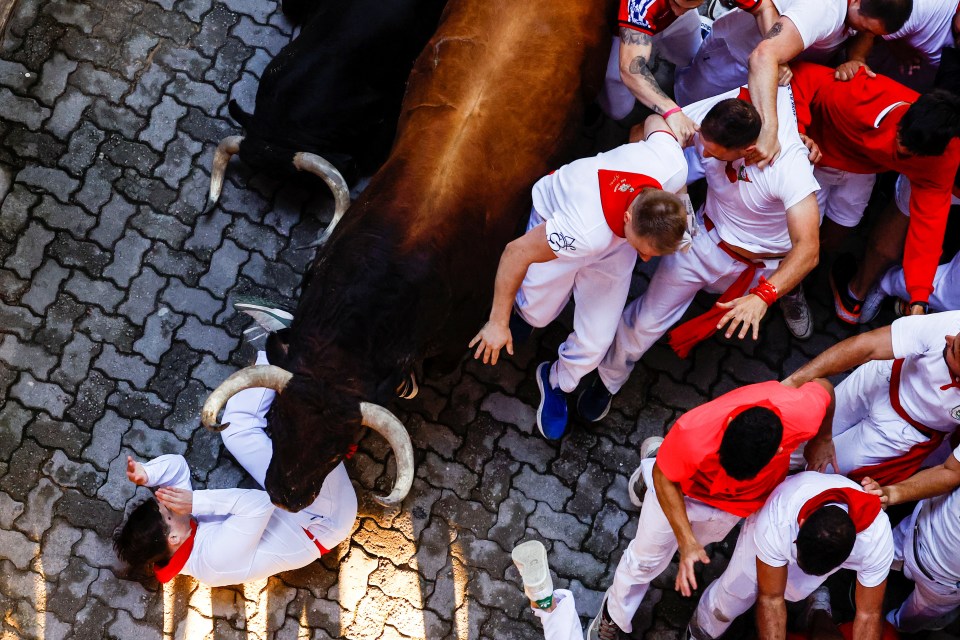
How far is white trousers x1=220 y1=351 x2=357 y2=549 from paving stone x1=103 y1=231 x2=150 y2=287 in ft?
3.60

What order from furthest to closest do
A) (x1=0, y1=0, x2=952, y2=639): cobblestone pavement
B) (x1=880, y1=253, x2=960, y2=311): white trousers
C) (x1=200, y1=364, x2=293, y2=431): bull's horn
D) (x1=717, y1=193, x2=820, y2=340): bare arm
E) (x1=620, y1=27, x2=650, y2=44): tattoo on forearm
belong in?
(x1=880, y1=253, x2=960, y2=311): white trousers < (x1=0, y1=0, x2=952, y2=639): cobblestone pavement < (x1=620, y1=27, x2=650, y2=44): tattoo on forearm < (x1=717, y1=193, x2=820, y2=340): bare arm < (x1=200, y1=364, x2=293, y2=431): bull's horn

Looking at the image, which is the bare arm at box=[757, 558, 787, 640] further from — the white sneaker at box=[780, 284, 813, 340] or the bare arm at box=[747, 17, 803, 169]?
the bare arm at box=[747, 17, 803, 169]

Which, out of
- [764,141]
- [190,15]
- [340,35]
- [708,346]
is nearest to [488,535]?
[708,346]

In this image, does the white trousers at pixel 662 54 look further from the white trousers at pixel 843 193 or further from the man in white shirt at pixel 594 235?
the white trousers at pixel 843 193

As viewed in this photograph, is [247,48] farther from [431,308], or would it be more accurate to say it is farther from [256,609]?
[256,609]

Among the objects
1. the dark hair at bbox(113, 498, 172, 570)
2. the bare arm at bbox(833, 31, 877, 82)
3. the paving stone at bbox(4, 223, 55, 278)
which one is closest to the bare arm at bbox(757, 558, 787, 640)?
the bare arm at bbox(833, 31, 877, 82)

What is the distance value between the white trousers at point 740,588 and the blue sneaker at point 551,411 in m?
1.30

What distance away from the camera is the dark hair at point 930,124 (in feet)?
15.4

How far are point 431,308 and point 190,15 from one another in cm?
307

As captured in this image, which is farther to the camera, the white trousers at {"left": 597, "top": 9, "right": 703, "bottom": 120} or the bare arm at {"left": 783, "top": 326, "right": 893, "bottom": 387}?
the white trousers at {"left": 597, "top": 9, "right": 703, "bottom": 120}

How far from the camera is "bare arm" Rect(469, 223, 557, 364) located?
4.61 m

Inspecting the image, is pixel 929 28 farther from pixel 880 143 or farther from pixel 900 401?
pixel 900 401

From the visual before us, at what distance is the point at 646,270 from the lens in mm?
6211

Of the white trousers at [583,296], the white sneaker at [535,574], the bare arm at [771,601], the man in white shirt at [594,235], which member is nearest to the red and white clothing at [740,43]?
the man in white shirt at [594,235]
